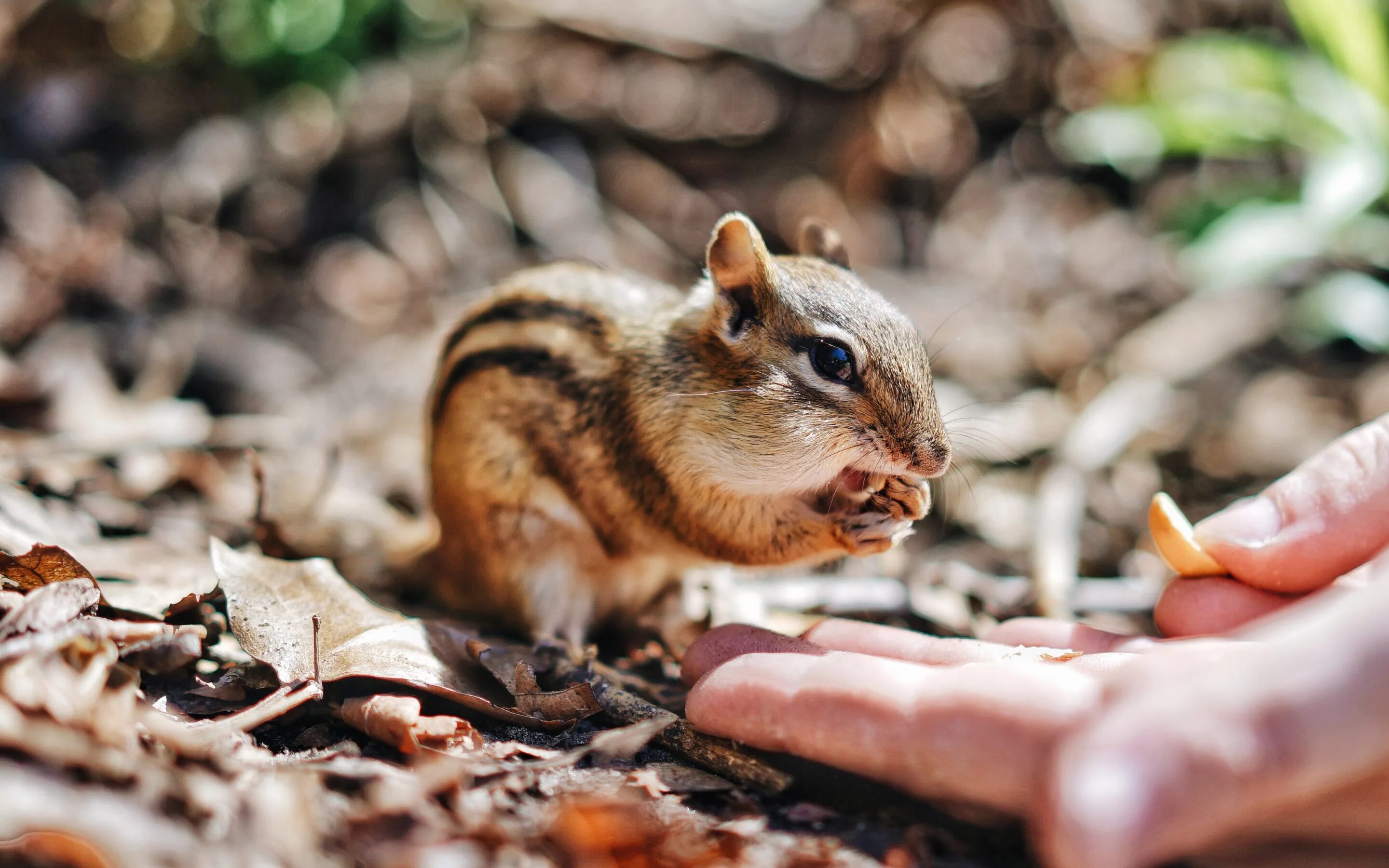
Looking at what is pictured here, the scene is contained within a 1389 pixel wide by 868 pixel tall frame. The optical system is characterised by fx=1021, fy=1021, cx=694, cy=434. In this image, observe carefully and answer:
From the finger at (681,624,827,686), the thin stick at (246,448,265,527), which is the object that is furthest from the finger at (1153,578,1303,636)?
the thin stick at (246,448,265,527)

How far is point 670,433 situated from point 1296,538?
206 cm

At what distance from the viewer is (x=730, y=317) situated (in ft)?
11.9

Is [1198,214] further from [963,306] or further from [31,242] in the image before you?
[31,242]

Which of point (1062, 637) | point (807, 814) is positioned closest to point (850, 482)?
point (1062, 637)

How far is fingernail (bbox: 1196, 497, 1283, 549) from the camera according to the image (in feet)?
10.5

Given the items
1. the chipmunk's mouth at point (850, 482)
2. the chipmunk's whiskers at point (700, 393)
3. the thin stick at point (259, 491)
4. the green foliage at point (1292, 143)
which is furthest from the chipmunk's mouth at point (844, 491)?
the green foliage at point (1292, 143)

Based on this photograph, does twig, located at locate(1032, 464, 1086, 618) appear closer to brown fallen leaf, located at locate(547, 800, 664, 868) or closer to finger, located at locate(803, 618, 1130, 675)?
finger, located at locate(803, 618, 1130, 675)

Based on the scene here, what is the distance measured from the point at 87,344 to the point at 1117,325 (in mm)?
6217

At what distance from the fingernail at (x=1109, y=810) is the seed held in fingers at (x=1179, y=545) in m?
1.67

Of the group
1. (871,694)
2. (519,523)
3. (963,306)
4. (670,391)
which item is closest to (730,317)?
(670,391)

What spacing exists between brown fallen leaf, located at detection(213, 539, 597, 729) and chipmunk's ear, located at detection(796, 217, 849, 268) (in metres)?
2.09

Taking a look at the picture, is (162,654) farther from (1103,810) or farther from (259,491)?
(1103,810)

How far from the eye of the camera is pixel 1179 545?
3311 millimetres

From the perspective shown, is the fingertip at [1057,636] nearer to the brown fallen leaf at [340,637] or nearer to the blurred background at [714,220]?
the blurred background at [714,220]
